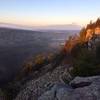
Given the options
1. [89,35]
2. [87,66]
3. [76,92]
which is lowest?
[87,66]

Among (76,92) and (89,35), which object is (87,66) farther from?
(89,35)

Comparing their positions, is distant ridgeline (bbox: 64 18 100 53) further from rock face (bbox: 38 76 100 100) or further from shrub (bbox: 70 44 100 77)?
rock face (bbox: 38 76 100 100)

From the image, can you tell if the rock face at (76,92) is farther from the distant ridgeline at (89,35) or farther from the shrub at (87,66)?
the distant ridgeline at (89,35)

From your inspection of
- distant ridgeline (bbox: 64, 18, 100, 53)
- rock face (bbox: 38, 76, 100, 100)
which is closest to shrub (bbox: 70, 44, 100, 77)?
rock face (bbox: 38, 76, 100, 100)

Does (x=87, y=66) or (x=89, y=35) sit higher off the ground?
(x=89, y=35)

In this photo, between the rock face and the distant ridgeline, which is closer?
the rock face

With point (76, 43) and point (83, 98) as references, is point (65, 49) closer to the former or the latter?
point (76, 43)

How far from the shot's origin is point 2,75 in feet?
260

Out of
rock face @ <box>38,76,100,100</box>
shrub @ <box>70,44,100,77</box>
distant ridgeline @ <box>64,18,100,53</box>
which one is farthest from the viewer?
distant ridgeline @ <box>64,18,100,53</box>

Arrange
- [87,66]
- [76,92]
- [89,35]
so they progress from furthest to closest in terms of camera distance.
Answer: [89,35] < [87,66] < [76,92]

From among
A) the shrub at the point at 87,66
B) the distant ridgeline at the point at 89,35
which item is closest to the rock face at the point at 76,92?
the shrub at the point at 87,66

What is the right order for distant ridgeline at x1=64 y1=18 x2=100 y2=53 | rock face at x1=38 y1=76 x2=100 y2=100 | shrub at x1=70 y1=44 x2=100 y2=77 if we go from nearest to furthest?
rock face at x1=38 y1=76 x2=100 y2=100 → shrub at x1=70 y1=44 x2=100 y2=77 → distant ridgeline at x1=64 y1=18 x2=100 y2=53

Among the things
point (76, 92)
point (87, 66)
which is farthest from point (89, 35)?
point (76, 92)

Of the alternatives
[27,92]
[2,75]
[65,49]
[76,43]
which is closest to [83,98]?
[27,92]
